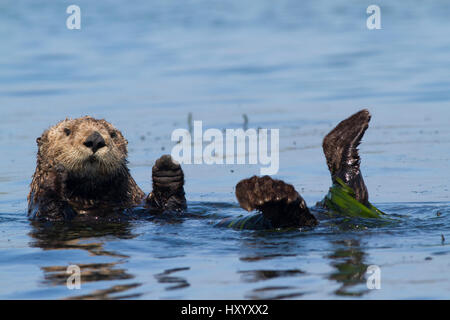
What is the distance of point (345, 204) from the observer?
18.4ft

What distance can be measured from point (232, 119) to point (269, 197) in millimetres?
7016

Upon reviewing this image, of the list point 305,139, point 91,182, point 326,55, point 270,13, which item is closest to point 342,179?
point 91,182

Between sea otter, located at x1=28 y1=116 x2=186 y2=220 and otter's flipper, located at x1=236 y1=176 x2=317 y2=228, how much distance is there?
136 cm

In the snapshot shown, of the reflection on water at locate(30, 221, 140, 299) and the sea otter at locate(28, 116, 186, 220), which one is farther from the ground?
the sea otter at locate(28, 116, 186, 220)

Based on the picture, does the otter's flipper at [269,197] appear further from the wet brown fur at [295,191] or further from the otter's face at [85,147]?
the otter's face at [85,147]

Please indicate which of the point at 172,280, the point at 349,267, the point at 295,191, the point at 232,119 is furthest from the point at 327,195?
the point at 232,119

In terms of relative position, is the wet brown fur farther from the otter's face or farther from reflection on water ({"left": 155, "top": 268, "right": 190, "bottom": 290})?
the otter's face

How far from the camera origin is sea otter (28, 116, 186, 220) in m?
5.98

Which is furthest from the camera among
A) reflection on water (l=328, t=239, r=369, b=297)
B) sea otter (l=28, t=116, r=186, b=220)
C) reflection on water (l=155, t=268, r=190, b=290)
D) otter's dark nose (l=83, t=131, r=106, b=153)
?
sea otter (l=28, t=116, r=186, b=220)

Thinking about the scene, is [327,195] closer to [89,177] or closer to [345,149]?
[345,149]

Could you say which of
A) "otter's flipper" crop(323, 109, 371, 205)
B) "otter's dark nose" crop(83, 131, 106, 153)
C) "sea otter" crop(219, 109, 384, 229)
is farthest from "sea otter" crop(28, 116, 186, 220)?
"otter's flipper" crop(323, 109, 371, 205)

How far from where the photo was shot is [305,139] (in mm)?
10383

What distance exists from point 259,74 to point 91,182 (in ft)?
31.3

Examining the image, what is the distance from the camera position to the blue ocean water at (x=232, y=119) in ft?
14.2
